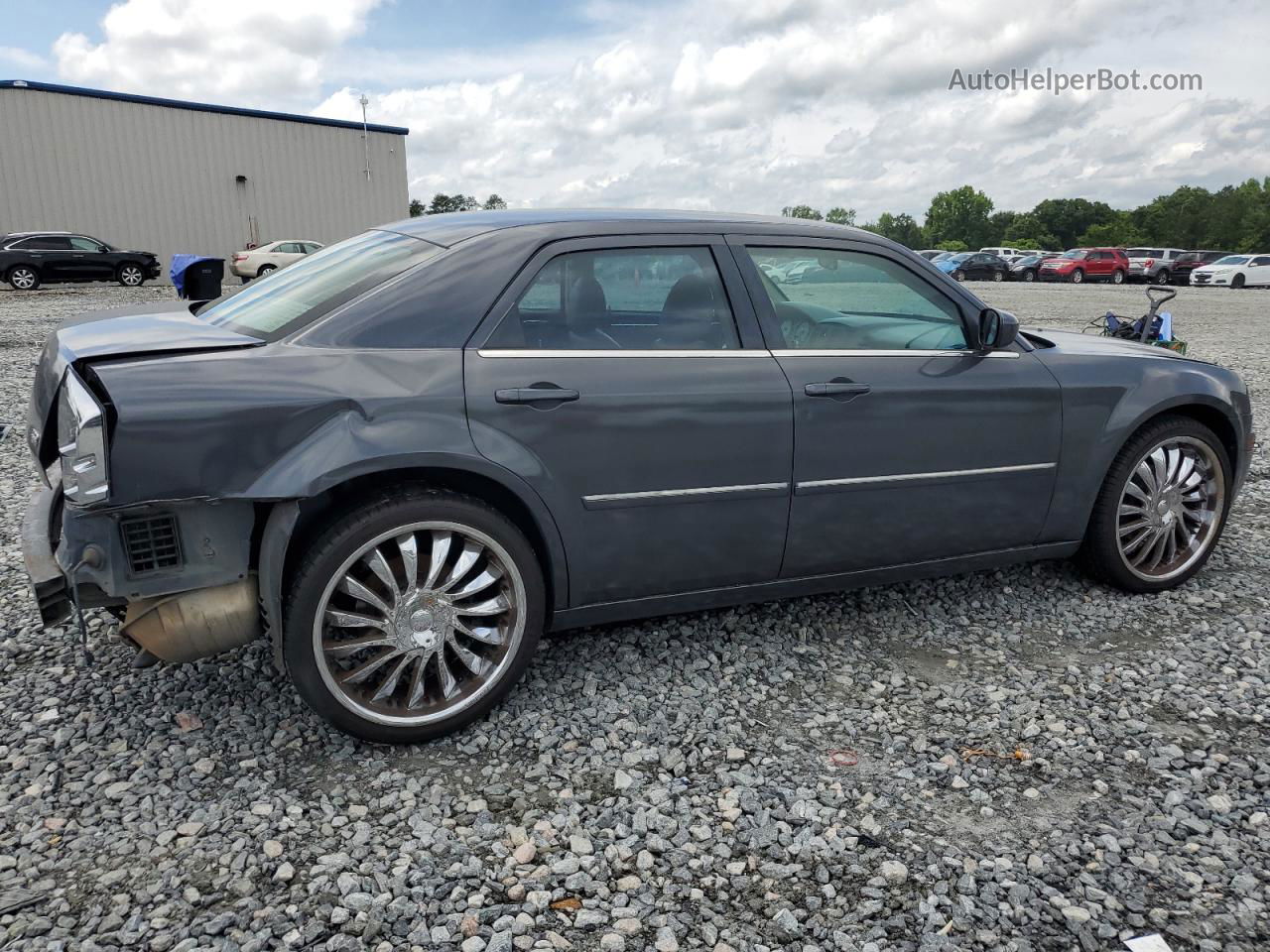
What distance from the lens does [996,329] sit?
3.53 m

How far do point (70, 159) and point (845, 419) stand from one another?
3367 centimetres

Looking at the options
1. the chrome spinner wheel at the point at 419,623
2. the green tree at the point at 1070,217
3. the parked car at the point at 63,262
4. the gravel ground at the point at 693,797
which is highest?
the green tree at the point at 1070,217

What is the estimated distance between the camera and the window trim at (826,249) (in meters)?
3.27

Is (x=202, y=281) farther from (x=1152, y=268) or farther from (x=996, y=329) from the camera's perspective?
(x=1152, y=268)

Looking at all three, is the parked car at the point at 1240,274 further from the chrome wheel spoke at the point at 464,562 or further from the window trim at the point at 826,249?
the chrome wheel spoke at the point at 464,562

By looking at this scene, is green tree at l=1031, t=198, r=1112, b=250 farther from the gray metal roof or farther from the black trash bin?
the black trash bin

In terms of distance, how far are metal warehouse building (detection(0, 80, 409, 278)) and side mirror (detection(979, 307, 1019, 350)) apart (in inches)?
1256

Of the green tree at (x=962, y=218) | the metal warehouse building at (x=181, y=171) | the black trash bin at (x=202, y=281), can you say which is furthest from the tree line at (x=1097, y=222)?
the black trash bin at (x=202, y=281)

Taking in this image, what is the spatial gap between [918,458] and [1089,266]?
132 feet

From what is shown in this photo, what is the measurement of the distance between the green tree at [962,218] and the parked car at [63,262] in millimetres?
121877

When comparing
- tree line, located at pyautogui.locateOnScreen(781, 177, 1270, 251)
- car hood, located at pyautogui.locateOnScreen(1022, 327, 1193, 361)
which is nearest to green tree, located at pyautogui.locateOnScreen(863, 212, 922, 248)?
tree line, located at pyautogui.locateOnScreen(781, 177, 1270, 251)

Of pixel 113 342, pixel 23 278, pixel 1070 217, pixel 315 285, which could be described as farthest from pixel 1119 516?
pixel 1070 217

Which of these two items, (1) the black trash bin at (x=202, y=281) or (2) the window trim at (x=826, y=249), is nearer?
(2) the window trim at (x=826, y=249)

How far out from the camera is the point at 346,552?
2.65m
